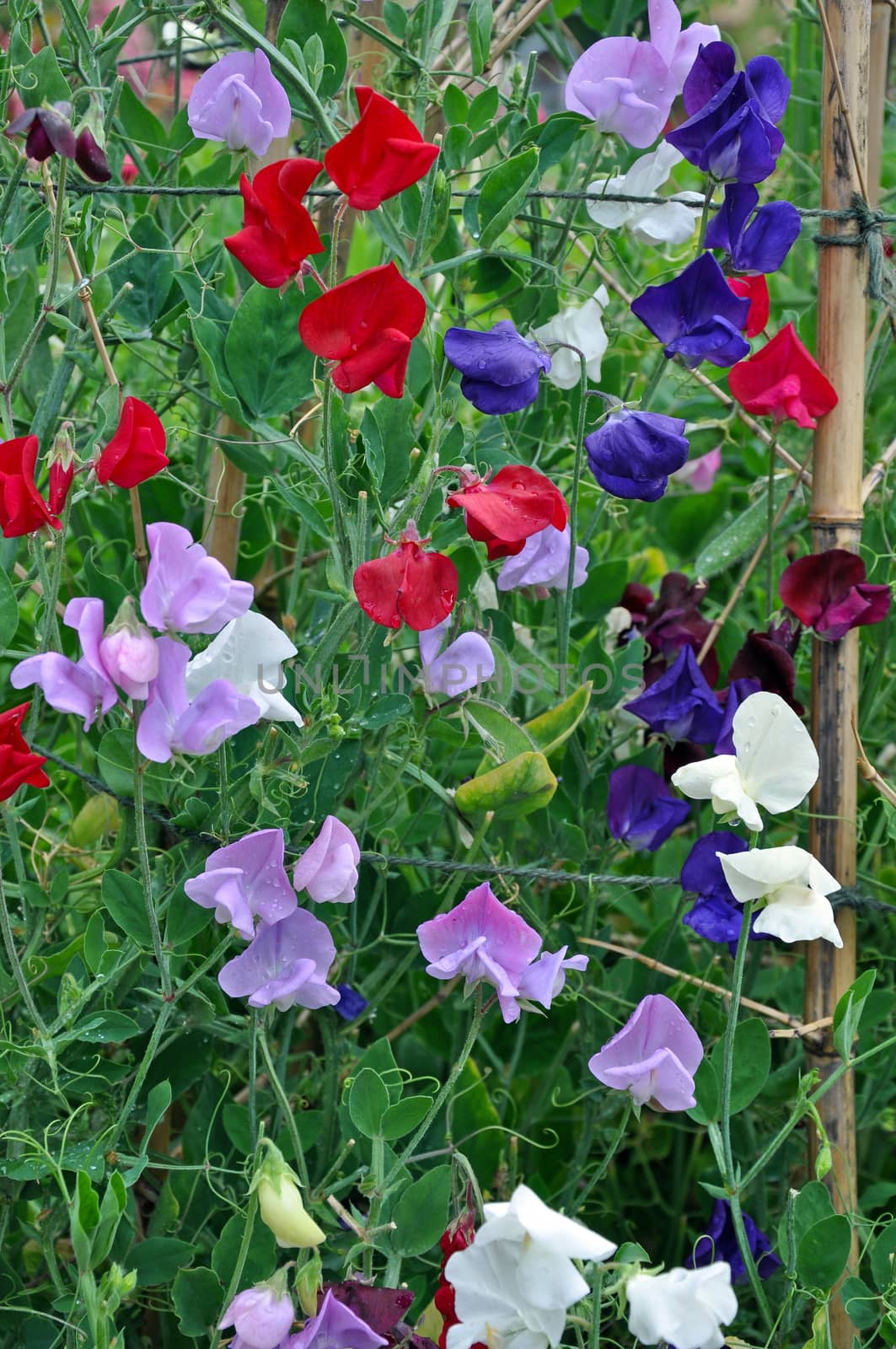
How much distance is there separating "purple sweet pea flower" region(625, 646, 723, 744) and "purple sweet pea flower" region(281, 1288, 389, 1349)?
0.44 meters

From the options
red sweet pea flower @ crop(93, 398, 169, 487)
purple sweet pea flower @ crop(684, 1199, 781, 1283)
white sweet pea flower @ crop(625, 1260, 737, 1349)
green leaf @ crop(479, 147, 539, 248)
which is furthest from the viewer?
purple sweet pea flower @ crop(684, 1199, 781, 1283)

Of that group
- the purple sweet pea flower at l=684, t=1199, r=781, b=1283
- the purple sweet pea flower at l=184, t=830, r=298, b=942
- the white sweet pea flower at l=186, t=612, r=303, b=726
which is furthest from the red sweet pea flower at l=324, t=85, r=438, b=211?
the purple sweet pea flower at l=684, t=1199, r=781, b=1283

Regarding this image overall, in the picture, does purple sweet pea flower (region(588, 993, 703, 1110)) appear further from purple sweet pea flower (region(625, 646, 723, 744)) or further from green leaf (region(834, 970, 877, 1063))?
purple sweet pea flower (region(625, 646, 723, 744))

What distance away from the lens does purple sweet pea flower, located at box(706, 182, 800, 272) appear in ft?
2.76

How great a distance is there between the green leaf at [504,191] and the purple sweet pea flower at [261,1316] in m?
0.60

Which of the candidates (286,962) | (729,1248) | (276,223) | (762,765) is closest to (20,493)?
(276,223)

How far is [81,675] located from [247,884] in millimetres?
152

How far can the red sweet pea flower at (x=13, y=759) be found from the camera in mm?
667

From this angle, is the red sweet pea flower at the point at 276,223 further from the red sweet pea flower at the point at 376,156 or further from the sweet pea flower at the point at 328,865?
the sweet pea flower at the point at 328,865

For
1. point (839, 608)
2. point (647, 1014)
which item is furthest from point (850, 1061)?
point (839, 608)

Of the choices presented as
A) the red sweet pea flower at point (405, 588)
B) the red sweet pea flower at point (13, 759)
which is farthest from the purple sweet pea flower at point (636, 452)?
the red sweet pea flower at point (13, 759)

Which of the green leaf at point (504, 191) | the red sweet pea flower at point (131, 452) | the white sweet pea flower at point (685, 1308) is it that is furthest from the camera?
the green leaf at point (504, 191)

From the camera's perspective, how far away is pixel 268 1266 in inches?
31.4

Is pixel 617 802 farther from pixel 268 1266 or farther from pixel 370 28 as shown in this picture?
pixel 370 28
